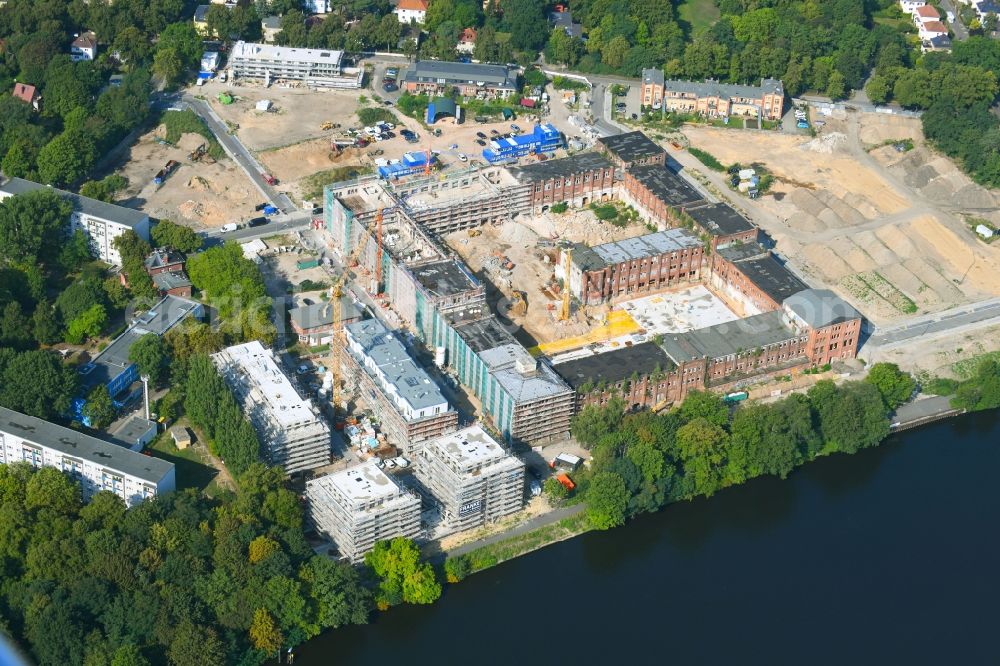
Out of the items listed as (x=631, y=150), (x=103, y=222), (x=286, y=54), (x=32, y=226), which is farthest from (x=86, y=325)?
(x=286, y=54)

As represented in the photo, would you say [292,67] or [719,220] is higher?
[292,67]

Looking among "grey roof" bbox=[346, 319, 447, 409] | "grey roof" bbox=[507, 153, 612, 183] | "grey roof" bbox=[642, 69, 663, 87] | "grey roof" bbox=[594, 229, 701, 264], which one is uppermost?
"grey roof" bbox=[642, 69, 663, 87]

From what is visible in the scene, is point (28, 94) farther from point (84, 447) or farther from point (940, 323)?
point (940, 323)

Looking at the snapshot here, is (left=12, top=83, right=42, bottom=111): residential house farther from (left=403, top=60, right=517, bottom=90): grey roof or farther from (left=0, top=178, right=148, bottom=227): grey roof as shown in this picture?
(left=403, top=60, right=517, bottom=90): grey roof

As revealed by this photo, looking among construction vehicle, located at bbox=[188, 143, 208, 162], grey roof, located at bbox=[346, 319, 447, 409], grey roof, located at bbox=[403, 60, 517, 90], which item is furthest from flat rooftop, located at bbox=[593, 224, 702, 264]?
construction vehicle, located at bbox=[188, 143, 208, 162]

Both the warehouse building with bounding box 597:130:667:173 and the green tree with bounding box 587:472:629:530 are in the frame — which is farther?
the warehouse building with bounding box 597:130:667:173

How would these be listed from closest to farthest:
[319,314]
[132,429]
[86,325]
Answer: [132,429] → [86,325] → [319,314]

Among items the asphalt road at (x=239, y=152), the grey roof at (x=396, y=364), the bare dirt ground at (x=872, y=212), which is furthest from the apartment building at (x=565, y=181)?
the grey roof at (x=396, y=364)

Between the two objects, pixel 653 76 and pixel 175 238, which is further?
pixel 653 76
